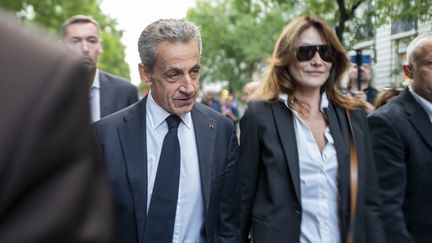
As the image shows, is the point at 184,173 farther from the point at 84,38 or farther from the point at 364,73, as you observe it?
the point at 364,73

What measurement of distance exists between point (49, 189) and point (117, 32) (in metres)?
55.6

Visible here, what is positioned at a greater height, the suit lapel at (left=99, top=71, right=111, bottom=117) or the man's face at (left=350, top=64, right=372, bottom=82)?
the suit lapel at (left=99, top=71, right=111, bottom=117)

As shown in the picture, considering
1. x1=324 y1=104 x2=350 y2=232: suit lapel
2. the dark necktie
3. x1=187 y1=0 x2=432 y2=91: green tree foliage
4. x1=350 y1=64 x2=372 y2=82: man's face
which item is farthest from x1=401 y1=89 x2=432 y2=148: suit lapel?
x1=187 y1=0 x2=432 y2=91: green tree foliage

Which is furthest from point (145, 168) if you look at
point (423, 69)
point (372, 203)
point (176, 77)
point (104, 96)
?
point (104, 96)

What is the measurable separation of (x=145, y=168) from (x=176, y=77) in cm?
52

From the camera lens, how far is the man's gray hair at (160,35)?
11.2 ft

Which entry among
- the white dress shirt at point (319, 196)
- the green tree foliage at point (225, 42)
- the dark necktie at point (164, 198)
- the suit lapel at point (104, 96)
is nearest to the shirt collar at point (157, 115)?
the dark necktie at point (164, 198)

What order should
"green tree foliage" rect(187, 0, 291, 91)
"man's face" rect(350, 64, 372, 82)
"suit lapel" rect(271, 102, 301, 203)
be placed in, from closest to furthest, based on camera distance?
1. "suit lapel" rect(271, 102, 301, 203)
2. "man's face" rect(350, 64, 372, 82)
3. "green tree foliage" rect(187, 0, 291, 91)

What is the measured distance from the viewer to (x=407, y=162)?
3797 mm

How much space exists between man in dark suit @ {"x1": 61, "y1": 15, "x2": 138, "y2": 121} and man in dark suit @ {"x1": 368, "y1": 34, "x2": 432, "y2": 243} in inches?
89.6

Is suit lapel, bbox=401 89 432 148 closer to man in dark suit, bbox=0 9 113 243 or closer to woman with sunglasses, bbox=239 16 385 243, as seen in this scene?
woman with sunglasses, bbox=239 16 385 243

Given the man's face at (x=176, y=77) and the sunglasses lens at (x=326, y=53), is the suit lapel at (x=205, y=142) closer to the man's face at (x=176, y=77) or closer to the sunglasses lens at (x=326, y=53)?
the man's face at (x=176, y=77)

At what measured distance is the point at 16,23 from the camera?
40.1 inches

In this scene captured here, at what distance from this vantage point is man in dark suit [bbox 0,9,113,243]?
96 centimetres
